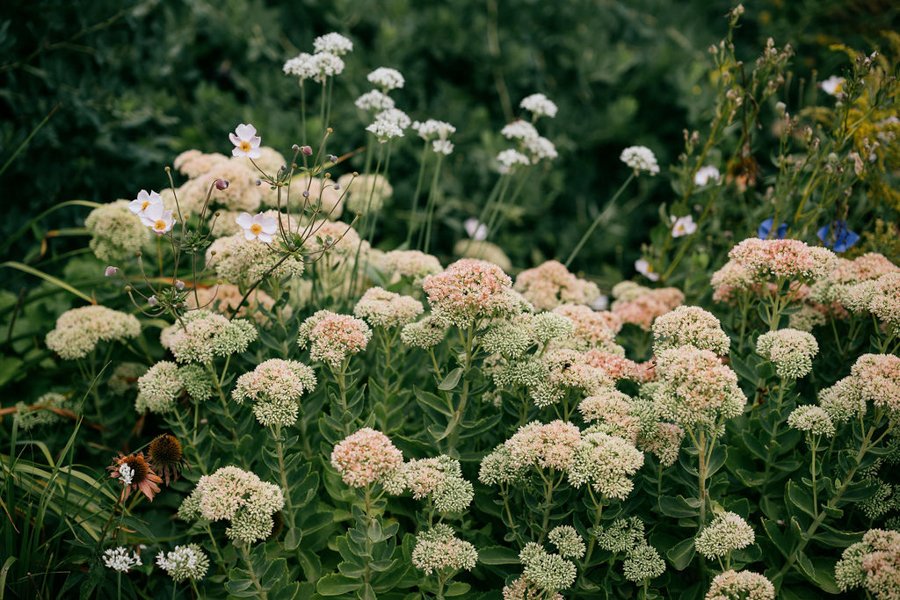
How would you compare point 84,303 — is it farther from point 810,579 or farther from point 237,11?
point 810,579

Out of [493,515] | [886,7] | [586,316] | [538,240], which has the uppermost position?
[886,7]

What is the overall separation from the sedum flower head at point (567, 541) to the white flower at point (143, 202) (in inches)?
55.9

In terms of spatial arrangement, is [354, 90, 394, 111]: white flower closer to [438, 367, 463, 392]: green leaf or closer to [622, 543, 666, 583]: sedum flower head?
[438, 367, 463, 392]: green leaf

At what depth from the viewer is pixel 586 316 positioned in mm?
2568

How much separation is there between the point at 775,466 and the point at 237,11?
12.9 ft

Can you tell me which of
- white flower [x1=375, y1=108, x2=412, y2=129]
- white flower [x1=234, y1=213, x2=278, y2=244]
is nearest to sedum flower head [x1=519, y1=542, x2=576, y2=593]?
white flower [x1=234, y1=213, x2=278, y2=244]

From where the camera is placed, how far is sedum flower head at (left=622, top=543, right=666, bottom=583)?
2096mm

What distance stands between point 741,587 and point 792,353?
684mm

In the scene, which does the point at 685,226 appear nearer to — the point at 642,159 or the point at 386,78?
the point at 642,159

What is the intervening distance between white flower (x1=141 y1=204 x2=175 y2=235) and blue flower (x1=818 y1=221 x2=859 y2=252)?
2.37 metres

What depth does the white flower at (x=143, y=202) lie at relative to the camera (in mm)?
2277

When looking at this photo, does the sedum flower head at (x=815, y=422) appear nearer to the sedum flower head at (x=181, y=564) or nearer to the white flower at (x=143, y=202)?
the sedum flower head at (x=181, y=564)

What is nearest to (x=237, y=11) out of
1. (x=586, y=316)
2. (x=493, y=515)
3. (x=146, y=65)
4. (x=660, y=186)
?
(x=146, y=65)

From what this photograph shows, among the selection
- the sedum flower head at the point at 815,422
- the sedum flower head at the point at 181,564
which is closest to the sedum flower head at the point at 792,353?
the sedum flower head at the point at 815,422
